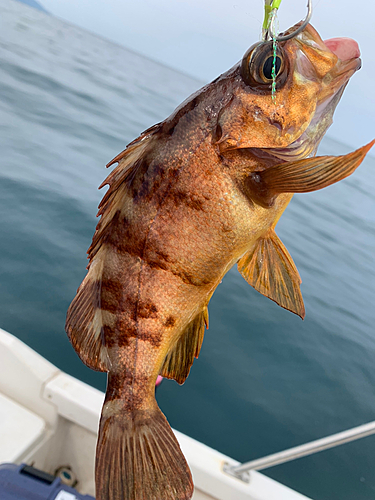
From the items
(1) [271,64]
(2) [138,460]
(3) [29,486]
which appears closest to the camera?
(1) [271,64]

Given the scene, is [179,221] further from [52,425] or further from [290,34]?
[52,425]

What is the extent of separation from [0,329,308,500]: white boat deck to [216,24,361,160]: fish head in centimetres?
272

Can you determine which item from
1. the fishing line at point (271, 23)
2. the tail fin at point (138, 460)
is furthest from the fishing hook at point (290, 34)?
the tail fin at point (138, 460)

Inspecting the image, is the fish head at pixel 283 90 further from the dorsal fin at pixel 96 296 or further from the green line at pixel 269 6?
the dorsal fin at pixel 96 296

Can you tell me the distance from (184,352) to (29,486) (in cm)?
215

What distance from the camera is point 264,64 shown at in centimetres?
118

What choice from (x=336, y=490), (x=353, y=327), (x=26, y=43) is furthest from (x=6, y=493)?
(x=26, y=43)

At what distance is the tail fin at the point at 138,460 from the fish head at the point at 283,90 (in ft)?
3.17

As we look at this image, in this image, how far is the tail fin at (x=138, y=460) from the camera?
4.14ft

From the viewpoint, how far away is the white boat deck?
314cm

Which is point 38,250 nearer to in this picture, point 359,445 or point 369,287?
point 359,445

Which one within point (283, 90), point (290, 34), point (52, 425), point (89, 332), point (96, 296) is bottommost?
point (52, 425)

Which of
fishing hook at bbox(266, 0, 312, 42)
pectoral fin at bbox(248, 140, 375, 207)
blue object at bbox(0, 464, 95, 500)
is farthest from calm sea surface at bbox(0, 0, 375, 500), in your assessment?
fishing hook at bbox(266, 0, 312, 42)

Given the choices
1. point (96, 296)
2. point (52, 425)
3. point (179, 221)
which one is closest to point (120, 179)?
point (179, 221)
